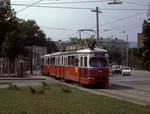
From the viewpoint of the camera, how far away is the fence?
37656 millimetres

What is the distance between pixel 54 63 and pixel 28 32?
65.6 m

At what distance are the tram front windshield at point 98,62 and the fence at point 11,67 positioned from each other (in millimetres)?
16313

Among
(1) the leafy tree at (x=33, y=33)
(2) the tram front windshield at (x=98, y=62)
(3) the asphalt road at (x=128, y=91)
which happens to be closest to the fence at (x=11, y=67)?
(3) the asphalt road at (x=128, y=91)

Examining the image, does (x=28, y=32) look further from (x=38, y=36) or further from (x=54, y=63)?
(x=54, y=63)

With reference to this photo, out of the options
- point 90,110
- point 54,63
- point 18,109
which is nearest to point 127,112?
point 90,110

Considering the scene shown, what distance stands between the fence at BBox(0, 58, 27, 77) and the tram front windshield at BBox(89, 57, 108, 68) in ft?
53.5

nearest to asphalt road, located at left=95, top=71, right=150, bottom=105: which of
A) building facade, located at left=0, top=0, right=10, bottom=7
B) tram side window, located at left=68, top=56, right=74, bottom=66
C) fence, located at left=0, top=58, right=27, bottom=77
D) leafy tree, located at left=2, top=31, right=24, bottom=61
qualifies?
tram side window, located at left=68, top=56, right=74, bottom=66

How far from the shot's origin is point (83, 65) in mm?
23812

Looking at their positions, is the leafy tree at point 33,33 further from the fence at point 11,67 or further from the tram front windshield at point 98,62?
the tram front windshield at point 98,62

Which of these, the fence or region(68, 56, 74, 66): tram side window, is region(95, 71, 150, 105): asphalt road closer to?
region(68, 56, 74, 66): tram side window

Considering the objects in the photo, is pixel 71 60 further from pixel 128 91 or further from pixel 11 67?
pixel 11 67

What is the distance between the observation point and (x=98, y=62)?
23.6m

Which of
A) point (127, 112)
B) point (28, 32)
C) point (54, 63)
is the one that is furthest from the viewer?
point (28, 32)

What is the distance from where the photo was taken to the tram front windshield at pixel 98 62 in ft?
76.5
